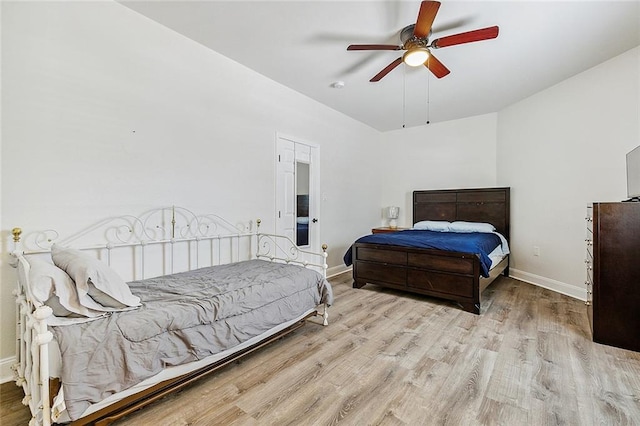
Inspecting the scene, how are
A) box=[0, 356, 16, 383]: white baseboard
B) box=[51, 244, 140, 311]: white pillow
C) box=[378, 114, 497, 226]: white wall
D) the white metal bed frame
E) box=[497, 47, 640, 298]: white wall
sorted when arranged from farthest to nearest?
box=[378, 114, 497, 226]: white wall
box=[497, 47, 640, 298]: white wall
box=[0, 356, 16, 383]: white baseboard
box=[51, 244, 140, 311]: white pillow
the white metal bed frame

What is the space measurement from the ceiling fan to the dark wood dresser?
1.73 meters

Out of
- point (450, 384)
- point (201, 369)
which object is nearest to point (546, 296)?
point (450, 384)

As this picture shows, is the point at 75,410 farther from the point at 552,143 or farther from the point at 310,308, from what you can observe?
the point at 552,143

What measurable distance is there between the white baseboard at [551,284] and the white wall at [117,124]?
389cm

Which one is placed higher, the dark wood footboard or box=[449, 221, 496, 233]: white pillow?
box=[449, 221, 496, 233]: white pillow

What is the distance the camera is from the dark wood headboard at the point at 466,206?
176 inches

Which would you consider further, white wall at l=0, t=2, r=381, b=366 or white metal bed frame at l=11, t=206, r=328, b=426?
white wall at l=0, t=2, r=381, b=366

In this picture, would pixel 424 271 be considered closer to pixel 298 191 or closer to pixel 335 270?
pixel 335 270

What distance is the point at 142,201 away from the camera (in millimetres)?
2357

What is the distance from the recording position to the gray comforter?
1.28m

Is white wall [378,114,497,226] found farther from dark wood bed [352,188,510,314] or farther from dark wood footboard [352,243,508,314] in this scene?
dark wood footboard [352,243,508,314]

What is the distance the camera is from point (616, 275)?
7.39 ft

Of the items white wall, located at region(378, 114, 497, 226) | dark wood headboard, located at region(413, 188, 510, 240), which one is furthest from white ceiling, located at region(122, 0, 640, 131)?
dark wood headboard, located at region(413, 188, 510, 240)

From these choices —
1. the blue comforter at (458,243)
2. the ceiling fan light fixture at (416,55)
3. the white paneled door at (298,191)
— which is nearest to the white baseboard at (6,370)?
the white paneled door at (298,191)
